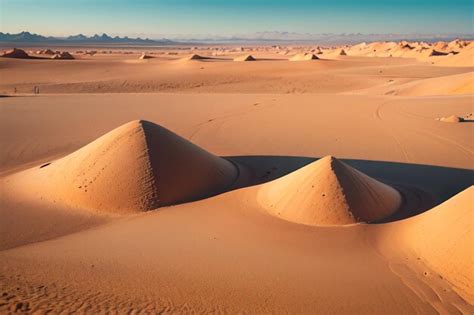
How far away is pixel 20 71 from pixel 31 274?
91.5 ft

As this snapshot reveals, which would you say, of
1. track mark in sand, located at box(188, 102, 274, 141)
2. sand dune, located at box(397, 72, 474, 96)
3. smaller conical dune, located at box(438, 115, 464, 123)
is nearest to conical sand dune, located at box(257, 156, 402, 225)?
track mark in sand, located at box(188, 102, 274, 141)

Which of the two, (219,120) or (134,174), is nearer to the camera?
(134,174)

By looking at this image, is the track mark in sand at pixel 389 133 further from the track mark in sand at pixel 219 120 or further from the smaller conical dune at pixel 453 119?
the track mark in sand at pixel 219 120

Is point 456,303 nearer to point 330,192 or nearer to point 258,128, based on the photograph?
point 330,192

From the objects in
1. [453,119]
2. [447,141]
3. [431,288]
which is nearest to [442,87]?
[453,119]

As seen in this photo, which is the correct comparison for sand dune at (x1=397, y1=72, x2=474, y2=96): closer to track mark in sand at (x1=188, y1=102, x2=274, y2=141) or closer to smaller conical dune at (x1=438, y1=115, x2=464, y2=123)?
smaller conical dune at (x1=438, y1=115, x2=464, y2=123)

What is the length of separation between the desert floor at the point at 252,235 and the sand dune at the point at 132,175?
119mm

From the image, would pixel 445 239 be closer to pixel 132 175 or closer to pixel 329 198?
pixel 329 198

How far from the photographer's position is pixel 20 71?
90.1 feet

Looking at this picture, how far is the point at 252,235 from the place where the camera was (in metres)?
5.15

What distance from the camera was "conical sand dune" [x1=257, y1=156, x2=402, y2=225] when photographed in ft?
18.2

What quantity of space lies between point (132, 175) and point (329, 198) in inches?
125

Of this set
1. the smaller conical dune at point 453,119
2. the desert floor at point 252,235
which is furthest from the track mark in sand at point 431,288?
the smaller conical dune at point 453,119

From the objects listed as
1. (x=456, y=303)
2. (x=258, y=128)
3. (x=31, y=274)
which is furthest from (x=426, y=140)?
(x=31, y=274)
